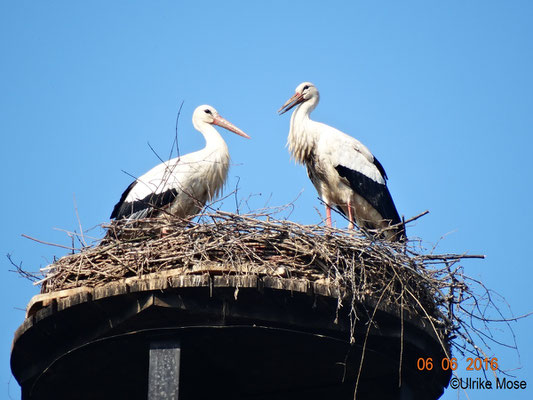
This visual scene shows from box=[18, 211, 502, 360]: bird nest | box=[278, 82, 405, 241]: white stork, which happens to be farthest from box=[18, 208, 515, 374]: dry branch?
box=[278, 82, 405, 241]: white stork

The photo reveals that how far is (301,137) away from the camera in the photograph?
34.1ft

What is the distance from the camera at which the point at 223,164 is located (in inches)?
396

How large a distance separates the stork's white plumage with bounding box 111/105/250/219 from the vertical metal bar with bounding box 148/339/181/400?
2.52 meters

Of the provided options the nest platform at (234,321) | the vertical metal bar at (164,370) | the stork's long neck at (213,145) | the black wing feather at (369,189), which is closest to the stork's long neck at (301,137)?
the black wing feather at (369,189)

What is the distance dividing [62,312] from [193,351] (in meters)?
0.96

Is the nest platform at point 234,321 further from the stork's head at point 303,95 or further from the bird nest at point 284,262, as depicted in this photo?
the stork's head at point 303,95

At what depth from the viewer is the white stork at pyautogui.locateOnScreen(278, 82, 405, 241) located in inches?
397

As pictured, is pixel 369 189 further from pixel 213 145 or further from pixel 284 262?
pixel 284 262

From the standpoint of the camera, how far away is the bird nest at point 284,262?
695 cm

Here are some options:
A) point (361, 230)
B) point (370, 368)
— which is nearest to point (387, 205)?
point (361, 230)

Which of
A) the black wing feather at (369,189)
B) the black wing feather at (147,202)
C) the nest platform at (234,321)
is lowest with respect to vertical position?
the nest platform at (234,321)

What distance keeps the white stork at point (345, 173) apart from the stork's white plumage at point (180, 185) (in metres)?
0.86

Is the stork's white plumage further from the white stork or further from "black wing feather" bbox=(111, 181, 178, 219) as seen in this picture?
the white stork

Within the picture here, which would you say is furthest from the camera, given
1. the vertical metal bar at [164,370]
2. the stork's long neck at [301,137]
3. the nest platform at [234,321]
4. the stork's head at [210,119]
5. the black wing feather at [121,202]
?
the stork's head at [210,119]
